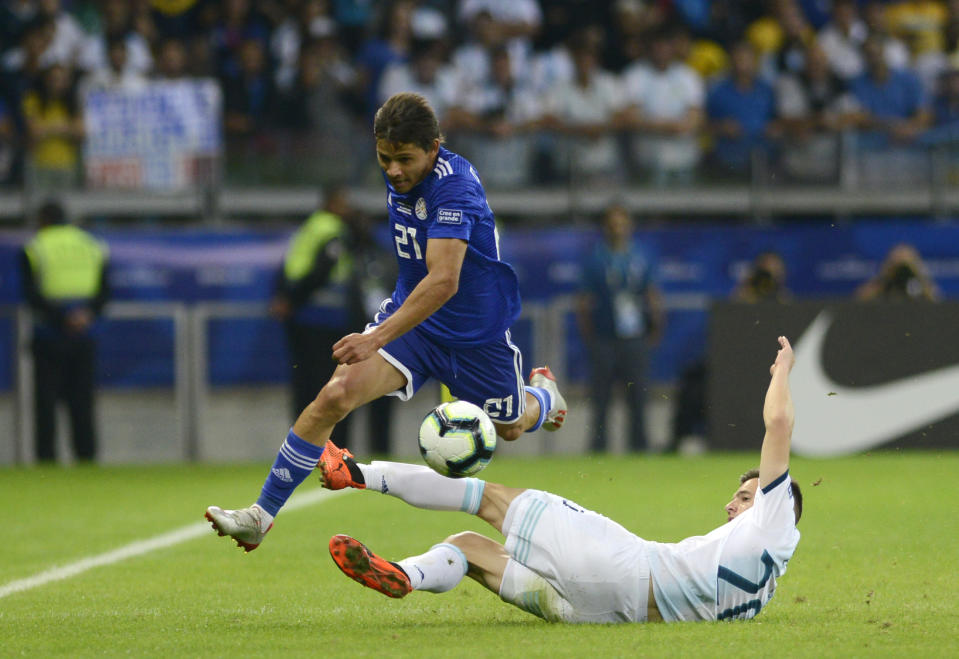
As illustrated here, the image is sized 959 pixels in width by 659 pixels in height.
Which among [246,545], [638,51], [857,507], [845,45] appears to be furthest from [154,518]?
[845,45]

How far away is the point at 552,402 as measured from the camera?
315 inches

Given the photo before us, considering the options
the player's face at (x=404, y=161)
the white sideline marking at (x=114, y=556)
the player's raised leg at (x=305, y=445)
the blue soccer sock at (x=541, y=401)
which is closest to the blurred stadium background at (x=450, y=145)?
the white sideline marking at (x=114, y=556)

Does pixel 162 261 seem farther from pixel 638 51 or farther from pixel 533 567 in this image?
pixel 533 567

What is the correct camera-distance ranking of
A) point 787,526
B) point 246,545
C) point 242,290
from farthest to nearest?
point 242,290 → point 246,545 → point 787,526

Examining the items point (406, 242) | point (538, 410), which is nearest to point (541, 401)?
point (538, 410)

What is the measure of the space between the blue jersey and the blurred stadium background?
7.03 m

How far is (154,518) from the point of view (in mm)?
9992

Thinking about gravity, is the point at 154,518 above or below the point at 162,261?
below

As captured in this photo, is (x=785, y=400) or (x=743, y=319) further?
(x=743, y=319)

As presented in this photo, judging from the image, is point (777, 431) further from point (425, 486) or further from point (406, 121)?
point (406, 121)

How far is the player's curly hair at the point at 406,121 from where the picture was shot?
254 inches

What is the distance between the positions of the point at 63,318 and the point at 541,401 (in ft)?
21.9

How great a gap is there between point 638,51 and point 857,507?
824 centimetres

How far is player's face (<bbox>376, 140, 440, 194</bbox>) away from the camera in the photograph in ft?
21.4
